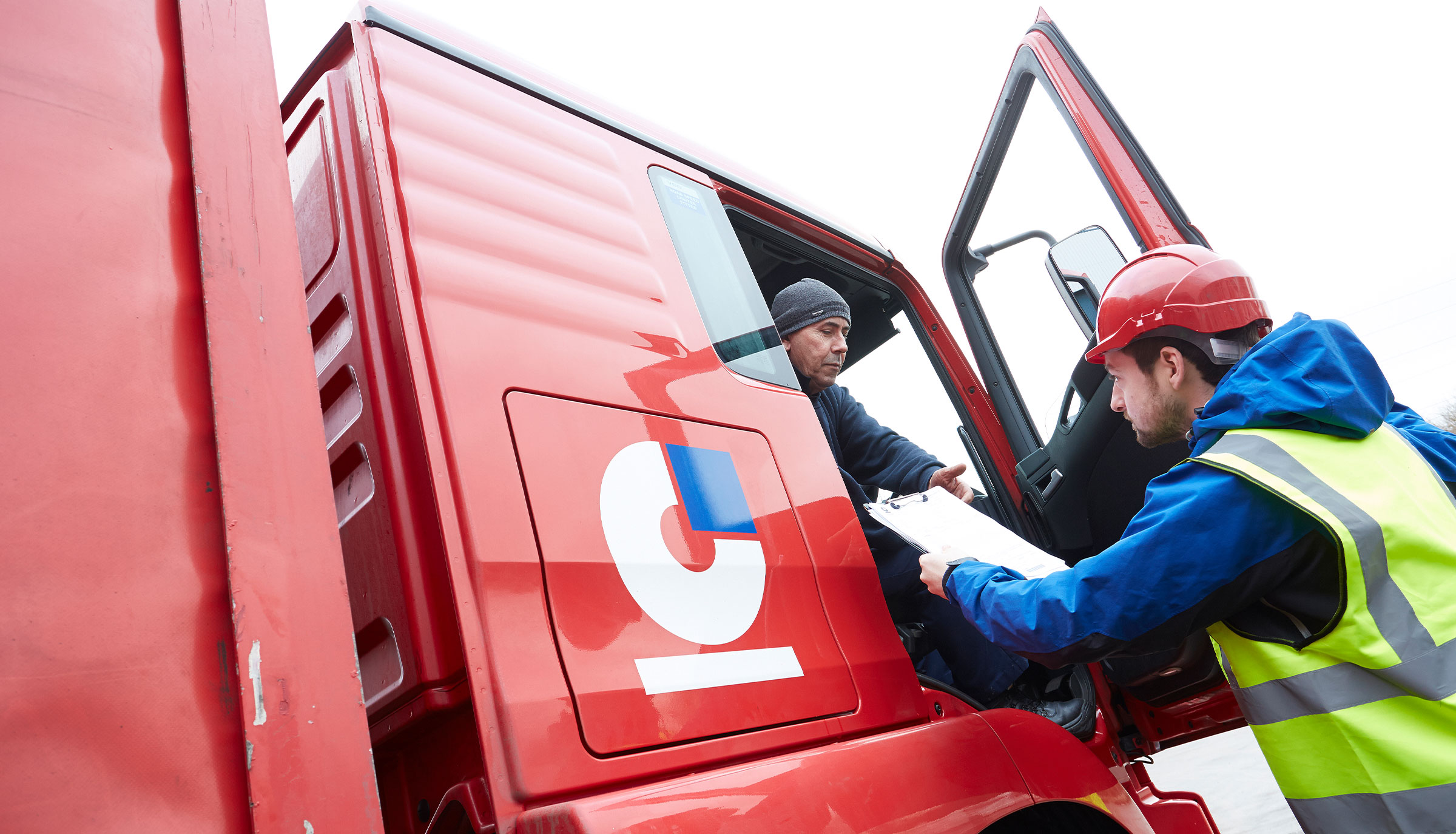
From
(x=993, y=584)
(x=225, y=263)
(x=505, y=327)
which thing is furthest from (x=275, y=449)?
(x=993, y=584)

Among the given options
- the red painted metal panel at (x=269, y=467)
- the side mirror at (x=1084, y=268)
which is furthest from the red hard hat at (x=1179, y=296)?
the red painted metal panel at (x=269, y=467)

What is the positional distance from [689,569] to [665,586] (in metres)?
0.06

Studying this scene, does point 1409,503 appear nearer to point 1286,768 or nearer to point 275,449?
point 1286,768

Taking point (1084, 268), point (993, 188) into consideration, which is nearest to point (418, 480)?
point (1084, 268)

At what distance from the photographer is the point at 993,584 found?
5.28 feet

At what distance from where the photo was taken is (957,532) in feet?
5.94

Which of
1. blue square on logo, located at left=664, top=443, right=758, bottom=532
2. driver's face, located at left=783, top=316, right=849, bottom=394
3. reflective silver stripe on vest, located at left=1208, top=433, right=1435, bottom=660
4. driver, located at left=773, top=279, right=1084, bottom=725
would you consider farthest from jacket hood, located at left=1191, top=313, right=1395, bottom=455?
driver's face, located at left=783, top=316, right=849, bottom=394

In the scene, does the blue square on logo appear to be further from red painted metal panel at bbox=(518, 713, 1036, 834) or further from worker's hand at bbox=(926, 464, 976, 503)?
worker's hand at bbox=(926, 464, 976, 503)

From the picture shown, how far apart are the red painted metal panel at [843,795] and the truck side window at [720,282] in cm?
76

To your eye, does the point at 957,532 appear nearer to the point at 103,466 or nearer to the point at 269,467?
the point at 269,467

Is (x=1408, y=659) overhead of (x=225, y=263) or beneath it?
beneath

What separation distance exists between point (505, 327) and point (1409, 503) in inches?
59.6

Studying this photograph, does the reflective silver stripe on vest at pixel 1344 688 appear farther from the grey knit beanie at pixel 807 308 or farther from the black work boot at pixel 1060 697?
the grey knit beanie at pixel 807 308

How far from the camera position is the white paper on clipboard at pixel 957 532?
1.73 metres
